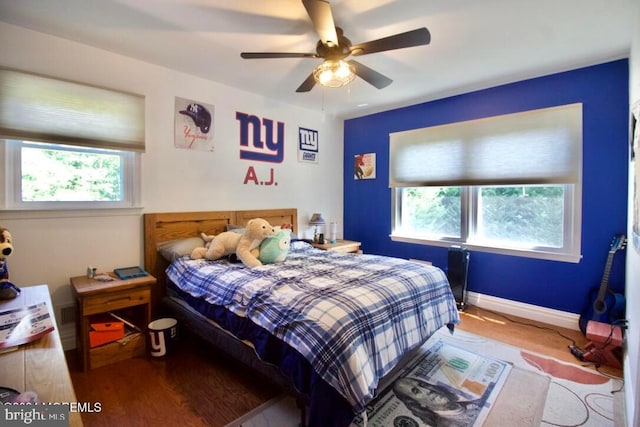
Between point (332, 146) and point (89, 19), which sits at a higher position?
point (89, 19)

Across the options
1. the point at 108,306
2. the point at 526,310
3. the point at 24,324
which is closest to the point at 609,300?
the point at 526,310

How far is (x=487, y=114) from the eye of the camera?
3.39 metres

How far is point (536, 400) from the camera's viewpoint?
6.35 ft

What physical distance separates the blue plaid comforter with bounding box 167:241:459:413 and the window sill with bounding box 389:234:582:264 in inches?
52.8

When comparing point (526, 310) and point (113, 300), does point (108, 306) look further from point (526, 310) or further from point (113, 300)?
point (526, 310)

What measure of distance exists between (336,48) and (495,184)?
231 cm

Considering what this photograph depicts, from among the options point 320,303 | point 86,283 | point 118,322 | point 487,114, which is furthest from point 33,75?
point 487,114

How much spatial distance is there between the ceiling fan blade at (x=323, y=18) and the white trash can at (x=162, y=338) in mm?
2428

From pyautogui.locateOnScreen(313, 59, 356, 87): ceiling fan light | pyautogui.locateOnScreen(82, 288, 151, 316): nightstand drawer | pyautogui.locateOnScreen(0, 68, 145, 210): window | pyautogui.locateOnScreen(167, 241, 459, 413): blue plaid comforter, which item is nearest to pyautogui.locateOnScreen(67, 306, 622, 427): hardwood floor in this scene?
pyautogui.locateOnScreen(82, 288, 151, 316): nightstand drawer

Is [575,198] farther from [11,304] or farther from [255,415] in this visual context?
[11,304]

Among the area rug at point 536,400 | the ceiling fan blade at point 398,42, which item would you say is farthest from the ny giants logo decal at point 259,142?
the area rug at point 536,400

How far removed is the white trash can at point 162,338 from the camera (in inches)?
95.6

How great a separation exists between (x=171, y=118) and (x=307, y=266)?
1985mm

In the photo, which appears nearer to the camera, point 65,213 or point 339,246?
point 65,213
